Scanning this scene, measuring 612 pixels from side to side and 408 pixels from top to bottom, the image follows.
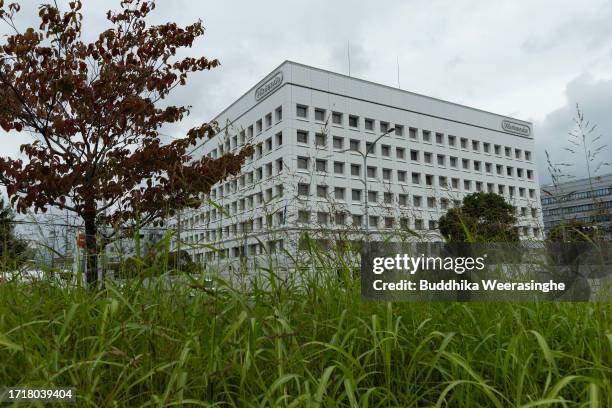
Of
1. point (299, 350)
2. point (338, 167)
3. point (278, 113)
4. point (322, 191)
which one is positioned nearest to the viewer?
point (299, 350)

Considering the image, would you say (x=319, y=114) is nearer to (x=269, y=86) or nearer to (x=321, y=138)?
(x=269, y=86)

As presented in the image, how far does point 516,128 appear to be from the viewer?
73125 millimetres

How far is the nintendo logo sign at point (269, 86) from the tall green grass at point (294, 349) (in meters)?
52.0

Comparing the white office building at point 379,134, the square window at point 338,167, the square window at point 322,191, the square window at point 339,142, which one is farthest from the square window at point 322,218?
the square window at point 339,142

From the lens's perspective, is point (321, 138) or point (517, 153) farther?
point (517, 153)

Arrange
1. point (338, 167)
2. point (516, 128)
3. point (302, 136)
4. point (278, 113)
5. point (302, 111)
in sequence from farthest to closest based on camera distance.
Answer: point (516, 128)
point (338, 167)
point (278, 113)
point (302, 111)
point (302, 136)

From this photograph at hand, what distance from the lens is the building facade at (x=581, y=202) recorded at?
3.71 metres

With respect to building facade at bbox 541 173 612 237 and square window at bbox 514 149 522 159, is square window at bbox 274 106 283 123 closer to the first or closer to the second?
square window at bbox 514 149 522 159

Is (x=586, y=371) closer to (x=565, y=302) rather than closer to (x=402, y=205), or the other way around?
(x=565, y=302)

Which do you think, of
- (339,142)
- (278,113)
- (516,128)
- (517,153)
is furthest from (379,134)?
(516,128)

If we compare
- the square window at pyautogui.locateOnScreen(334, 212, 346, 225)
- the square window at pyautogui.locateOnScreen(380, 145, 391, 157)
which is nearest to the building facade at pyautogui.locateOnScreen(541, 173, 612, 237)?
the square window at pyautogui.locateOnScreen(334, 212, 346, 225)

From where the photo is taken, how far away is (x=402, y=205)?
4.29m

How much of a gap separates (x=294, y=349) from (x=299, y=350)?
0.03 m

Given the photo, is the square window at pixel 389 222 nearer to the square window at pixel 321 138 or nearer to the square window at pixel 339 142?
the square window at pixel 321 138
